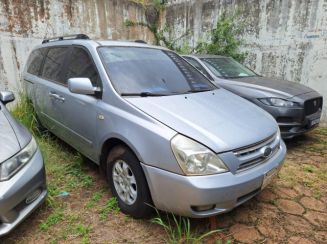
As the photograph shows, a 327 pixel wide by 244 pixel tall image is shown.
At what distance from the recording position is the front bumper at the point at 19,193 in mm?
1583

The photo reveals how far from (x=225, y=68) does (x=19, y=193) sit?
4.09m

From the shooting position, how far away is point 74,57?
2.78 metres

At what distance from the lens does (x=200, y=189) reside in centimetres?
154

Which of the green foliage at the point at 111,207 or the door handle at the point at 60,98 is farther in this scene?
the door handle at the point at 60,98

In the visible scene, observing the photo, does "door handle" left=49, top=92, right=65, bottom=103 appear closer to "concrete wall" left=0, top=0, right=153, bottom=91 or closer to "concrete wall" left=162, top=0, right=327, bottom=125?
"concrete wall" left=0, top=0, right=153, bottom=91

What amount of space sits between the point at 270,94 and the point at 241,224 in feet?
7.53

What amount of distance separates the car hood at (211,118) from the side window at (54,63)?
1.59 metres

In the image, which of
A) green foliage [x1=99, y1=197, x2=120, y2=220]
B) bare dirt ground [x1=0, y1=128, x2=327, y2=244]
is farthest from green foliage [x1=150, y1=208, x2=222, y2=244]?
green foliage [x1=99, y1=197, x2=120, y2=220]

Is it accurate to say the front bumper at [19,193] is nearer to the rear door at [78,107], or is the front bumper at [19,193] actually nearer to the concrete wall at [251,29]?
the rear door at [78,107]

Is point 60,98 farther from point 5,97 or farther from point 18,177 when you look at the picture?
point 18,177

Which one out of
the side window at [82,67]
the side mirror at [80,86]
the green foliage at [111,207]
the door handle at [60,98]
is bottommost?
the green foliage at [111,207]

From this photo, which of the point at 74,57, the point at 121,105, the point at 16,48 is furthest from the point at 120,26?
the point at 121,105

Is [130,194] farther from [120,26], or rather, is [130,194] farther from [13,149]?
[120,26]

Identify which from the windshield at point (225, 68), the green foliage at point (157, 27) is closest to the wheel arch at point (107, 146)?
the windshield at point (225, 68)
